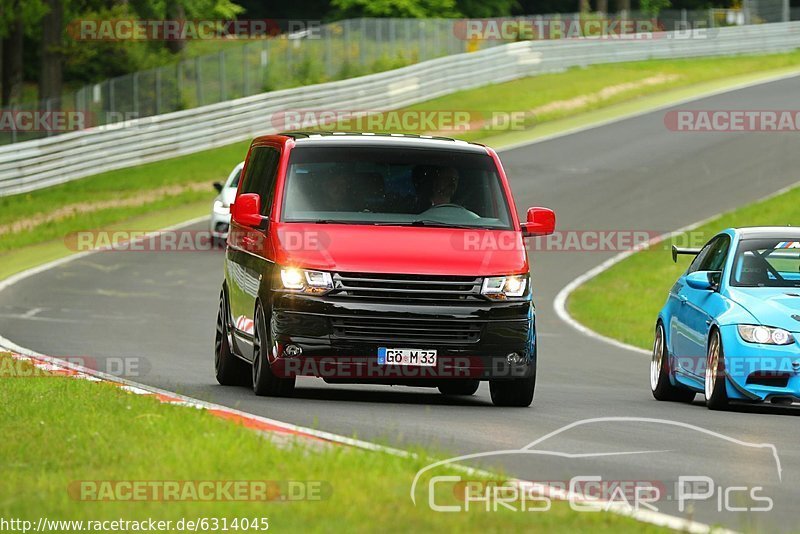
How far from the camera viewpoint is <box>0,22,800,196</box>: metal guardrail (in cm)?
3644

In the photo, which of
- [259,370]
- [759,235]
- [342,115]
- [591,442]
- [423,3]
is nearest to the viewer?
[591,442]

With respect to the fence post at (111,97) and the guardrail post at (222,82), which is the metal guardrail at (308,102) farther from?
the guardrail post at (222,82)

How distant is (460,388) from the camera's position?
47.6ft

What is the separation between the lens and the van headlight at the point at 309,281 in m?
12.4

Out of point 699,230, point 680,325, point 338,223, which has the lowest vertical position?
point 699,230

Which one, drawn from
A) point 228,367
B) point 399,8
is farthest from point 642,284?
point 399,8

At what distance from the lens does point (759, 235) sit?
14156mm

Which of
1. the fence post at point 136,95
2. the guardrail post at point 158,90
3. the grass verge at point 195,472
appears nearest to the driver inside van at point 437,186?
the grass verge at point 195,472

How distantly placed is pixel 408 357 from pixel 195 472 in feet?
14.3

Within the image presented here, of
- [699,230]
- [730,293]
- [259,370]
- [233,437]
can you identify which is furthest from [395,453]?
[699,230]

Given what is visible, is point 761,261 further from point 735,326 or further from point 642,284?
point 642,284

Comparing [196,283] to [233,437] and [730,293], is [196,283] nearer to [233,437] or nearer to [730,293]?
[730,293]

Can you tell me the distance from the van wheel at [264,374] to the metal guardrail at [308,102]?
2287cm

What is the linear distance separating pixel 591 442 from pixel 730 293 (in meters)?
3.74
